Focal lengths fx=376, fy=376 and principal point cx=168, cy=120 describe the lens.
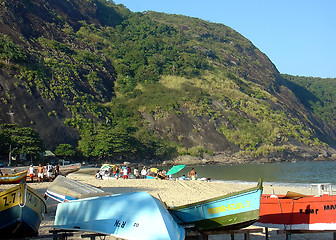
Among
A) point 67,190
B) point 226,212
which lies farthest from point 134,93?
point 226,212

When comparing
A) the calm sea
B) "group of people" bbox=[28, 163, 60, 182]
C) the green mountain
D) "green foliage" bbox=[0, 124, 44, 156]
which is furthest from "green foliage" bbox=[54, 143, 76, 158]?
"group of people" bbox=[28, 163, 60, 182]

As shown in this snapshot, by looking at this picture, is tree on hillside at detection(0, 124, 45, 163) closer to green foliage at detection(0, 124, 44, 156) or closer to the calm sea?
green foliage at detection(0, 124, 44, 156)

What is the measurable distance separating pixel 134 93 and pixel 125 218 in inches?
4023

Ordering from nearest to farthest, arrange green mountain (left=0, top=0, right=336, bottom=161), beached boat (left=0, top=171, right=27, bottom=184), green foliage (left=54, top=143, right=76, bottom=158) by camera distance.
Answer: beached boat (left=0, top=171, right=27, bottom=184) < green foliage (left=54, top=143, right=76, bottom=158) < green mountain (left=0, top=0, right=336, bottom=161)

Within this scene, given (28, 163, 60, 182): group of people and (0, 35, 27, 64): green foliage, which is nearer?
(28, 163, 60, 182): group of people

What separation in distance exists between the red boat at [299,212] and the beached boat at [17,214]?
7753mm

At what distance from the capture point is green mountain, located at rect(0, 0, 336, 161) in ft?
254

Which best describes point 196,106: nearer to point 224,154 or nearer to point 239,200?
point 224,154

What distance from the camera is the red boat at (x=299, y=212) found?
40.2ft

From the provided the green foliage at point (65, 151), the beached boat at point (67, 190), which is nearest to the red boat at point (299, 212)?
the beached boat at point (67, 190)

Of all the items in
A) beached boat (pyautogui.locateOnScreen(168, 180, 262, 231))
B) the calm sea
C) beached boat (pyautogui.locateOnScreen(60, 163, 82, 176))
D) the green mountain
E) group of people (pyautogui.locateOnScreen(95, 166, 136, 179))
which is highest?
the green mountain

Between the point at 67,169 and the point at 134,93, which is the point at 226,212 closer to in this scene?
the point at 67,169

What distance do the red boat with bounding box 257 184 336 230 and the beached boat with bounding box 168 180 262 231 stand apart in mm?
2134

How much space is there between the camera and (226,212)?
438 inches
